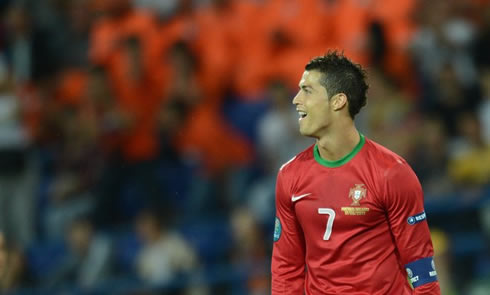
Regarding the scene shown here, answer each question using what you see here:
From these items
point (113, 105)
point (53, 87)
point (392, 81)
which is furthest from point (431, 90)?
point (53, 87)

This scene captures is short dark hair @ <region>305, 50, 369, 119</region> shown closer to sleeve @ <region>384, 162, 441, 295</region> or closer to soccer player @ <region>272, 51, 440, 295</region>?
soccer player @ <region>272, 51, 440, 295</region>

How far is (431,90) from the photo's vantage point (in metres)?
9.38

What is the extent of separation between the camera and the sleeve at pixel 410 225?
4246 mm

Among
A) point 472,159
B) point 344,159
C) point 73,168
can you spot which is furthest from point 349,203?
point 73,168

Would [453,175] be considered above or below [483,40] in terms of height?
below

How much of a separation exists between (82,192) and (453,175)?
3.79 meters

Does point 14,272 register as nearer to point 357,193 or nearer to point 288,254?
point 288,254

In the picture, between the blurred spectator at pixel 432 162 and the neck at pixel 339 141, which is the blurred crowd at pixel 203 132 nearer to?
the blurred spectator at pixel 432 162

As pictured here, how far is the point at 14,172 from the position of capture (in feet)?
32.9

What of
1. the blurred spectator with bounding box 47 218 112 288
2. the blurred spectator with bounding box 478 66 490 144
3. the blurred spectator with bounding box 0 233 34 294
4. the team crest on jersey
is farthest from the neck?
the blurred spectator with bounding box 0 233 34 294

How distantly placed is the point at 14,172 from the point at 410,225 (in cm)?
651

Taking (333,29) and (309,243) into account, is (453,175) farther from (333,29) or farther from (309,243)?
(309,243)

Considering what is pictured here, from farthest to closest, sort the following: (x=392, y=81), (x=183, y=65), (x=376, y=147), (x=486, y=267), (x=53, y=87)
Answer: (x=53, y=87) → (x=183, y=65) → (x=392, y=81) → (x=486, y=267) → (x=376, y=147)

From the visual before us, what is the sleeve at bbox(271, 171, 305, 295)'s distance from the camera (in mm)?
4523
